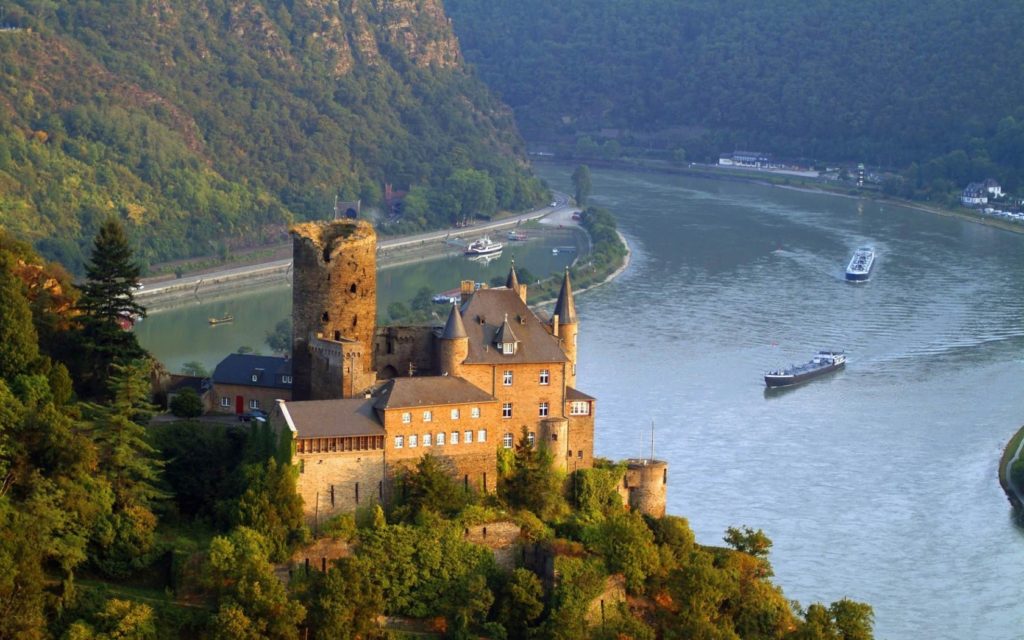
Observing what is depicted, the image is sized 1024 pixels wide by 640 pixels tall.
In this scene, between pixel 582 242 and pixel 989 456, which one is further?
pixel 582 242

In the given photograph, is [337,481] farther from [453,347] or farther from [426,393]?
[453,347]

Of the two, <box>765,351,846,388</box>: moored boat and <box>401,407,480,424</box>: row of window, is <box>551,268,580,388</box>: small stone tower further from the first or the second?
<box>765,351,846,388</box>: moored boat

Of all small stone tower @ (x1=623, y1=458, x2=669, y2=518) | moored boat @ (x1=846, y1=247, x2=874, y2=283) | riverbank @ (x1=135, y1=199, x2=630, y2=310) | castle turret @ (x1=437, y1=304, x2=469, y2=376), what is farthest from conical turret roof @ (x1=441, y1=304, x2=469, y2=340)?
moored boat @ (x1=846, y1=247, x2=874, y2=283)

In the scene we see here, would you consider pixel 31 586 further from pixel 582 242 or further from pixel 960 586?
pixel 582 242

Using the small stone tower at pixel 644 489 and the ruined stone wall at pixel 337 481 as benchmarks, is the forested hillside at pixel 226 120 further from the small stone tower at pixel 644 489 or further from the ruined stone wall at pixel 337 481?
the ruined stone wall at pixel 337 481

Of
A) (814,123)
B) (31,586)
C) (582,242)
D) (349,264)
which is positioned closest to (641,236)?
(582,242)

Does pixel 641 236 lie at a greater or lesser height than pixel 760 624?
greater
